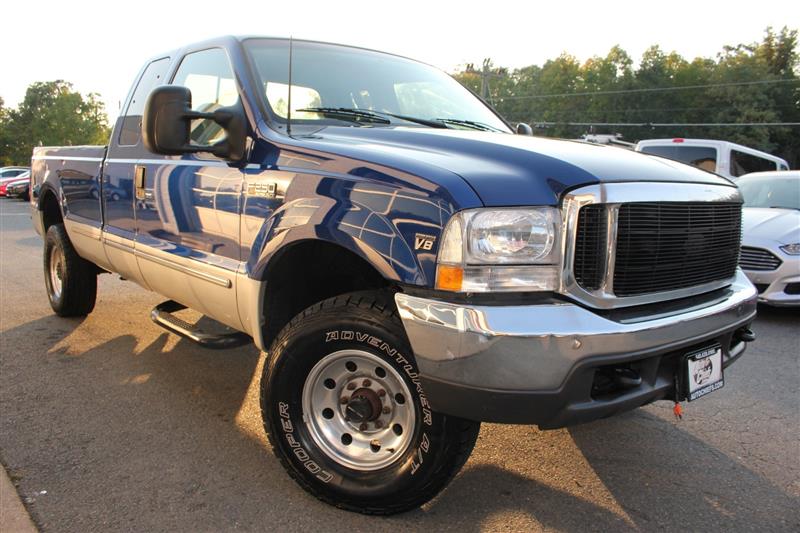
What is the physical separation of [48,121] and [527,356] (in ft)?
272

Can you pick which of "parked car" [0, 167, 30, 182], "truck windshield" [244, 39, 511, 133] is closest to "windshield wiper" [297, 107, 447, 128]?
"truck windshield" [244, 39, 511, 133]

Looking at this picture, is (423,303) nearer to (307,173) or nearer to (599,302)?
(599,302)

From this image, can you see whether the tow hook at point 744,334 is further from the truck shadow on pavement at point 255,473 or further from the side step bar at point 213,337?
the side step bar at point 213,337

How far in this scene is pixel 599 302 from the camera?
7.30ft

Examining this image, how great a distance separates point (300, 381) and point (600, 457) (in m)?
1.53

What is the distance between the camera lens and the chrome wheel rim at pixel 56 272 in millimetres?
5512

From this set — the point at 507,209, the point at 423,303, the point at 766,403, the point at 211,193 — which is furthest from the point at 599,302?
the point at 766,403

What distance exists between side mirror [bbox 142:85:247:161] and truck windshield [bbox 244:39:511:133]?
9.7 inches

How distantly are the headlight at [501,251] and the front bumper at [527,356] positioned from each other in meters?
0.08

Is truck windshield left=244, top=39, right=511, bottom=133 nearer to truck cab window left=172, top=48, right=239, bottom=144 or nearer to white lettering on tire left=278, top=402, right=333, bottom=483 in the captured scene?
truck cab window left=172, top=48, right=239, bottom=144

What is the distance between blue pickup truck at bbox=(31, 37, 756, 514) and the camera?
6.98 feet

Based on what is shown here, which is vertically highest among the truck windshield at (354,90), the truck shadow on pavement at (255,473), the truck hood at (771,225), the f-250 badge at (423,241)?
the truck windshield at (354,90)

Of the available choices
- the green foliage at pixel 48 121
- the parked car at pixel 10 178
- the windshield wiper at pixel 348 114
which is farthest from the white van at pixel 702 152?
the green foliage at pixel 48 121

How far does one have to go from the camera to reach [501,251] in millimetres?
2156
